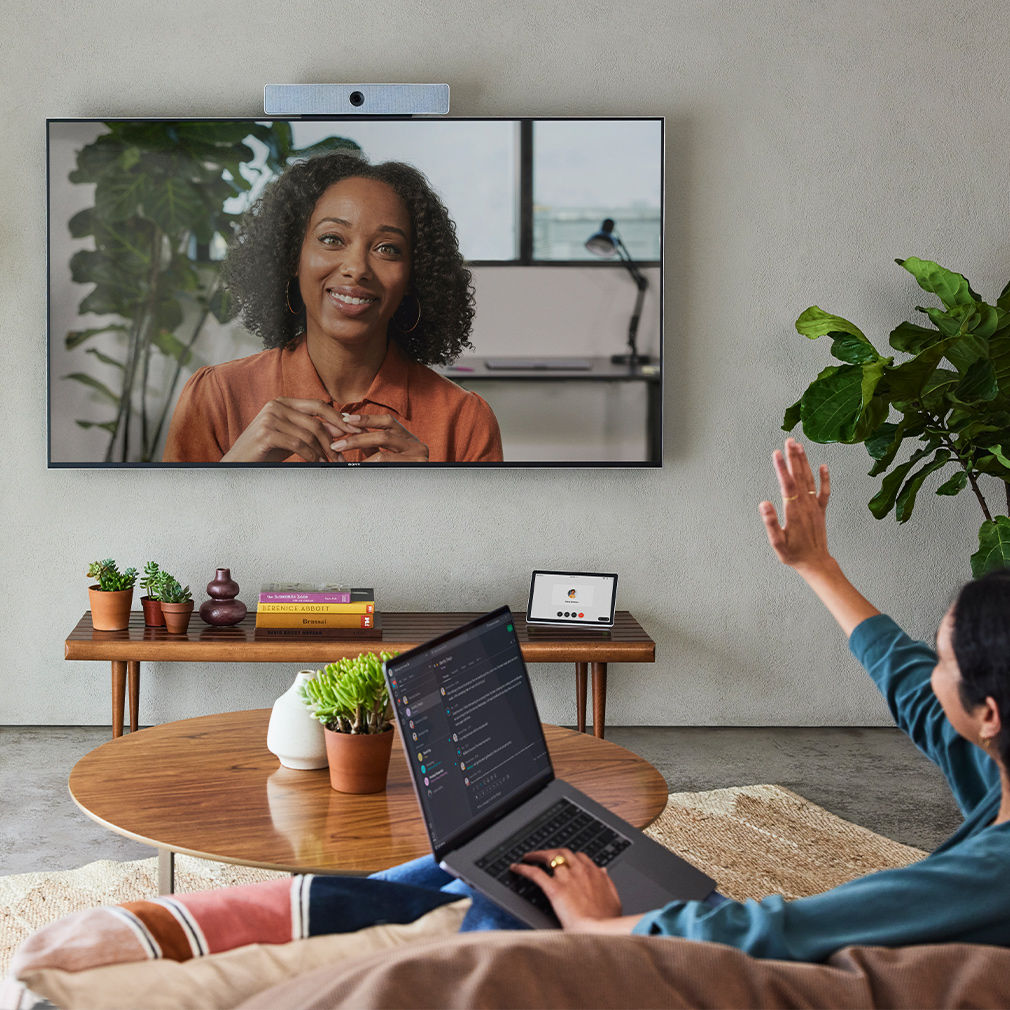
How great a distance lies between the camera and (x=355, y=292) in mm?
3689

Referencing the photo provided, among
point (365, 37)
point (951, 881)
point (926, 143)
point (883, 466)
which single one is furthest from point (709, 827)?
point (365, 37)

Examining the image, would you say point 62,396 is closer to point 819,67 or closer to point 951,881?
point 819,67

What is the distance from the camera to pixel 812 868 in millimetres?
2678

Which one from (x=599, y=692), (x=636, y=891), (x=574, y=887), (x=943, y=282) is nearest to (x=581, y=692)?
(x=599, y=692)

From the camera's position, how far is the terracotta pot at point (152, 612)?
136 inches

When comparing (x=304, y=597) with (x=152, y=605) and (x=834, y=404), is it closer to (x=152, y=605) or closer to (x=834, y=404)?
(x=152, y=605)

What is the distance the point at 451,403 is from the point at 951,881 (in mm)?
2942

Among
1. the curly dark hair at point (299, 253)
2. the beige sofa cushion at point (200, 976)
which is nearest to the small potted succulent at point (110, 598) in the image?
the curly dark hair at point (299, 253)

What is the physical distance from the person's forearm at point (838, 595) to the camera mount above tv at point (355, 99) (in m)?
2.57

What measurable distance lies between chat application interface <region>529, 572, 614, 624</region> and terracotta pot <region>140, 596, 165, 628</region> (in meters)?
1.19

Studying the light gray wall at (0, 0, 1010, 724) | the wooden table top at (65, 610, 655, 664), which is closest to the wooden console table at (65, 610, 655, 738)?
the wooden table top at (65, 610, 655, 664)

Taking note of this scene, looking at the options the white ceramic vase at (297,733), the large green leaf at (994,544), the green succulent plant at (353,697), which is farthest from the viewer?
the large green leaf at (994,544)

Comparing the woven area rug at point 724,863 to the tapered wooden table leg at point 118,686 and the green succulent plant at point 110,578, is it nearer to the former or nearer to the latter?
the tapered wooden table leg at point 118,686

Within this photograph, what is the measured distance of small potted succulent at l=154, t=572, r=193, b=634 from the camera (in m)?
3.38
